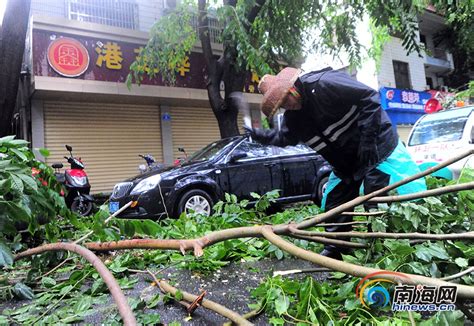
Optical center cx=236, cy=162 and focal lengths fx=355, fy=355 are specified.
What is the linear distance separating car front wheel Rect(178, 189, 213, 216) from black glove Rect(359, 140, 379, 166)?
11.4 ft

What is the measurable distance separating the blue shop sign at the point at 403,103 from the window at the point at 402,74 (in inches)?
43.2

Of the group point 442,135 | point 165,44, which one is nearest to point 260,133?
point 442,135

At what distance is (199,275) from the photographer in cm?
207

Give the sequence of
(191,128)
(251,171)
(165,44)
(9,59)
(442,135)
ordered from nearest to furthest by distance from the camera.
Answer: (251,171) < (9,59) < (442,135) < (165,44) < (191,128)

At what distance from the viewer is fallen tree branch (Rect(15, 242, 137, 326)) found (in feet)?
3.90

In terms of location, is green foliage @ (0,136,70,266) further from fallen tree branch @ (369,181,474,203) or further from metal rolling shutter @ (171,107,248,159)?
metal rolling shutter @ (171,107,248,159)

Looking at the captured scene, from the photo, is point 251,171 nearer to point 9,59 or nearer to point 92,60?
point 9,59

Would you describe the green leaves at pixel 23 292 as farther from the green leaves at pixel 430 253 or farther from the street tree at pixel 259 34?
the street tree at pixel 259 34

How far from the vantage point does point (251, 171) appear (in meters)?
5.83

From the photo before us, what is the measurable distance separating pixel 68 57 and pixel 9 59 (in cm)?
248

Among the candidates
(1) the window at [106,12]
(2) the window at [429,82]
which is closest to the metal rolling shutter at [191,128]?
(1) the window at [106,12]

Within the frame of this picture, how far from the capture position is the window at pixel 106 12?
9758 mm

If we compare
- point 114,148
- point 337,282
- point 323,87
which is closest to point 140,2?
point 114,148

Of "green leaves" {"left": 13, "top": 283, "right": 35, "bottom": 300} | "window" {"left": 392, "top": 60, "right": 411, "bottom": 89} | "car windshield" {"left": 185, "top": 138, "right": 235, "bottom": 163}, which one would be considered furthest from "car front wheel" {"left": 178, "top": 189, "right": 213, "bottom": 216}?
"window" {"left": 392, "top": 60, "right": 411, "bottom": 89}
